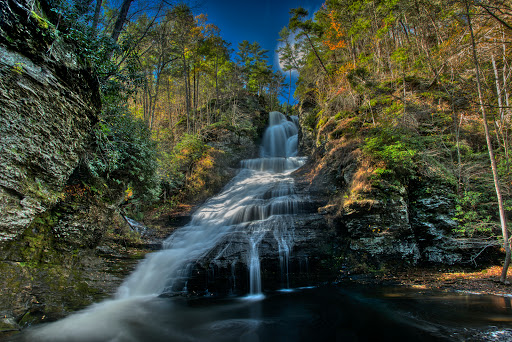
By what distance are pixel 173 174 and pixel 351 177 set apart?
11.2 meters

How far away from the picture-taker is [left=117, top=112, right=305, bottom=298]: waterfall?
689cm

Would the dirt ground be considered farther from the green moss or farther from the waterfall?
the green moss

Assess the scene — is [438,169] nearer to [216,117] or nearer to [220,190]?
[220,190]

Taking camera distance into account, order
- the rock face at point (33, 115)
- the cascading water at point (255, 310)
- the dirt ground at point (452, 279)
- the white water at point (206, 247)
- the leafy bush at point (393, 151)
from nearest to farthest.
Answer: the rock face at point (33, 115), the cascading water at point (255, 310), the white water at point (206, 247), the dirt ground at point (452, 279), the leafy bush at point (393, 151)

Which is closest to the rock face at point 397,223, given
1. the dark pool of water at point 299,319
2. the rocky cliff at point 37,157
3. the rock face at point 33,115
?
the dark pool of water at point 299,319

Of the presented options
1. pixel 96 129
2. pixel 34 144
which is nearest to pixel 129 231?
pixel 96 129

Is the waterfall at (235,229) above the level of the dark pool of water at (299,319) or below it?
above

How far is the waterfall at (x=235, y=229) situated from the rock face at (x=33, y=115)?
348 centimetres

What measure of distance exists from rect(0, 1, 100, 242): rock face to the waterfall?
11.4 feet

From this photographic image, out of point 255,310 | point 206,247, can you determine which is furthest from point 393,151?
point 206,247

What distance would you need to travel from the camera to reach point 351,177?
918 centimetres

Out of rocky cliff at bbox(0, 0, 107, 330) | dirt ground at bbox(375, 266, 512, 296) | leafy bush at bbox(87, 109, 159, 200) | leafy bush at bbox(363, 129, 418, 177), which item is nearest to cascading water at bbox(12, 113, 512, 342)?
dirt ground at bbox(375, 266, 512, 296)

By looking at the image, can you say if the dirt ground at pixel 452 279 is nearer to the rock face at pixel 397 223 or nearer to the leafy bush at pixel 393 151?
the rock face at pixel 397 223

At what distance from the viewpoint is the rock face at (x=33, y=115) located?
3912 mm
